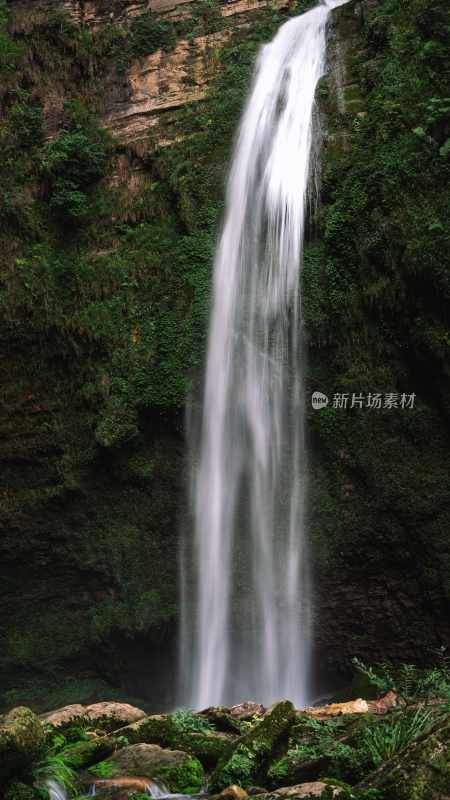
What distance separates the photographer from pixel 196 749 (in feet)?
18.6

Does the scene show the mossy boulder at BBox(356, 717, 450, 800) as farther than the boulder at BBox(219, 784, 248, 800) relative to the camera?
No

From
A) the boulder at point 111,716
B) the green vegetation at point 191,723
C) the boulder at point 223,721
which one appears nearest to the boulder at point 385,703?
the boulder at point 223,721

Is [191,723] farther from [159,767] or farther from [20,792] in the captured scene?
[20,792]

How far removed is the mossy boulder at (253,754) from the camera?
16.4 feet

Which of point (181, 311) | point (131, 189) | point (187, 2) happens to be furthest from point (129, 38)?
point (181, 311)

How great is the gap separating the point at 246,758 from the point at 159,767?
2.12ft

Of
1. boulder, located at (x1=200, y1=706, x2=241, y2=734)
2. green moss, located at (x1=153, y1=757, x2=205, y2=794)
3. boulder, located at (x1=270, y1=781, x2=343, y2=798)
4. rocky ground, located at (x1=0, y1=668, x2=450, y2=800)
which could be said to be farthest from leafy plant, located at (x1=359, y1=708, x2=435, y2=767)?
boulder, located at (x1=200, y1=706, x2=241, y2=734)

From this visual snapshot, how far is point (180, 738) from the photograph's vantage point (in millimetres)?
5855

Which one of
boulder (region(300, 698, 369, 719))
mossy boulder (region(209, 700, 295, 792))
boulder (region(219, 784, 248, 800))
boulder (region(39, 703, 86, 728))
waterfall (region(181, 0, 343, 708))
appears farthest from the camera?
waterfall (region(181, 0, 343, 708))

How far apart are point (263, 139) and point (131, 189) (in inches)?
109

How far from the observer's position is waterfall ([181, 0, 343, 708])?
9.32m

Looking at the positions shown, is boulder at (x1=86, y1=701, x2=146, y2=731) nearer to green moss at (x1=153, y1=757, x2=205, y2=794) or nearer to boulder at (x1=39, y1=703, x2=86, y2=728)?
boulder at (x1=39, y1=703, x2=86, y2=728)

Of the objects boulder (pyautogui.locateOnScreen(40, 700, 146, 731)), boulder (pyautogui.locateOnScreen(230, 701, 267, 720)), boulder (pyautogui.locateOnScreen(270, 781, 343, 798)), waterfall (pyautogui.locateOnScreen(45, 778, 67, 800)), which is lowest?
waterfall (pyautogui.locateOnScreen(45, 778, 67, 800))

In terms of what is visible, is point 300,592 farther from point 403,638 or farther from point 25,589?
point 25,589
